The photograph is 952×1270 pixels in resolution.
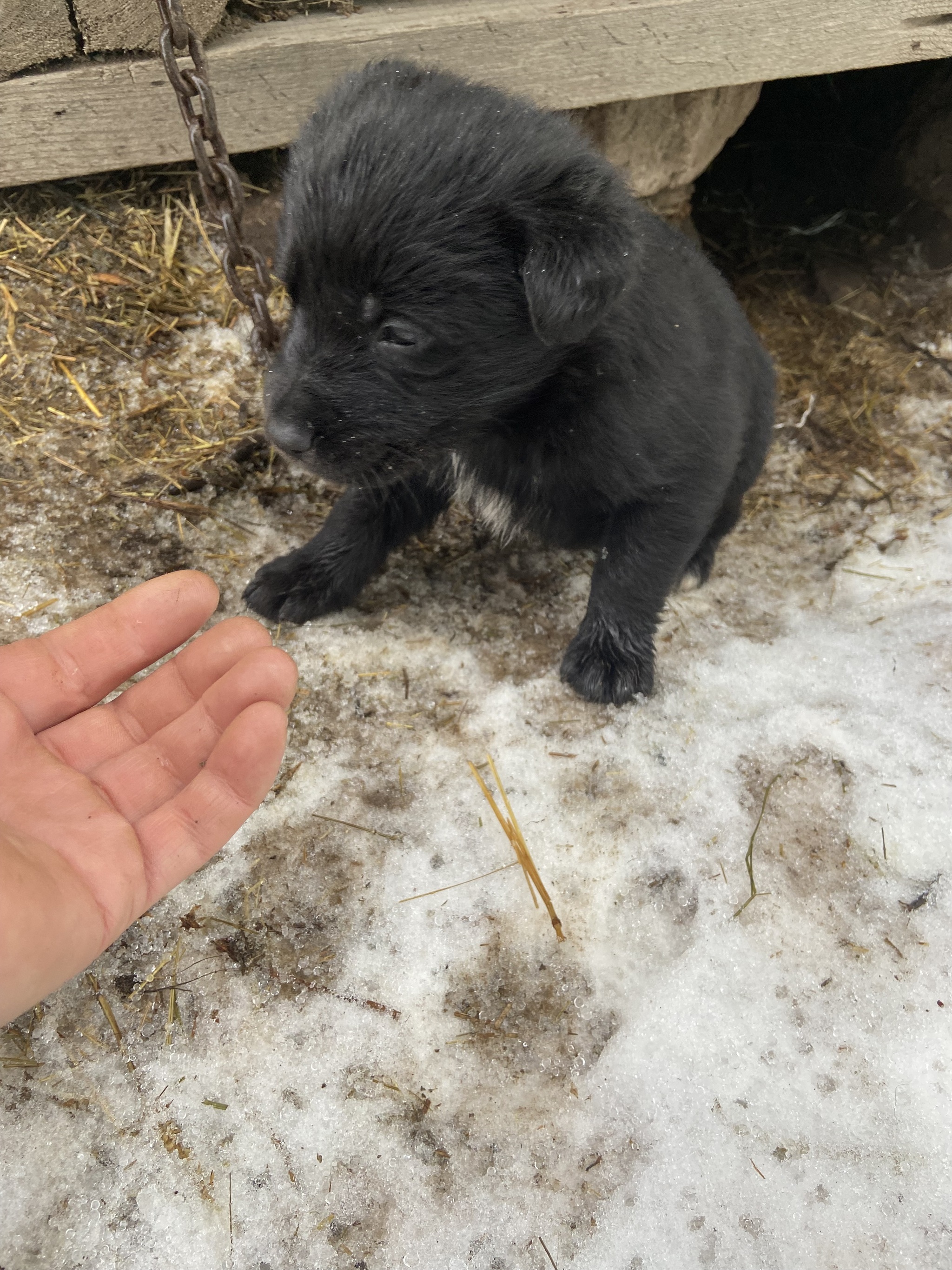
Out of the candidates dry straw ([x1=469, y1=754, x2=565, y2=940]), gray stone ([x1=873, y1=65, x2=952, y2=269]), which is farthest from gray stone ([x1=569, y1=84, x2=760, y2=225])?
dry straw ([x1=469, y1=754, x2=565, y2=940])

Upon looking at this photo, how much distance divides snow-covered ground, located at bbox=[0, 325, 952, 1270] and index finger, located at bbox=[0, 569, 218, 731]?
503 millimetres

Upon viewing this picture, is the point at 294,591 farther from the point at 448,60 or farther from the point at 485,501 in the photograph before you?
the point at 448,60

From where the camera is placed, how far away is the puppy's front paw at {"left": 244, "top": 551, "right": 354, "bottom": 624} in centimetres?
276

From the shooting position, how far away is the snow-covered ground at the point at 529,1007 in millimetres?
1705

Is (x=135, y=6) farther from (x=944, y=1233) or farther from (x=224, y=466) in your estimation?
(x=944, y=1233)

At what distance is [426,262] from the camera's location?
6.11 feet

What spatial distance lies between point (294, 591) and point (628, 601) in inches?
41.1

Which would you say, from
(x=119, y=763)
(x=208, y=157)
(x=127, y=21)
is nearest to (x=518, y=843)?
(x=119, y=763)

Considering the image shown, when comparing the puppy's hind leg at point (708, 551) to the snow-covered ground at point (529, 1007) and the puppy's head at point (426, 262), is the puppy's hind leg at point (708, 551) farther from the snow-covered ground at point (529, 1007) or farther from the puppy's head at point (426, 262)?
the puppy's head at point (426, 262)

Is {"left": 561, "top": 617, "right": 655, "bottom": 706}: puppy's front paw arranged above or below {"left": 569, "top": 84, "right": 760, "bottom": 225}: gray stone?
below

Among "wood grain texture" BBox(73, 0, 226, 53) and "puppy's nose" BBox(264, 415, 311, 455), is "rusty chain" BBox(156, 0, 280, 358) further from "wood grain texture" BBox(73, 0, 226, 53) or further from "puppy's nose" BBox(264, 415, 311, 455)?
"wood grain texture" BBox(73, 0, 226, 53)

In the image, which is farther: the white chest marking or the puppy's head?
the white chest marking

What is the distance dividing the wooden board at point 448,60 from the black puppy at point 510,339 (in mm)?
1052

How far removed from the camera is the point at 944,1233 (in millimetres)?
1727
